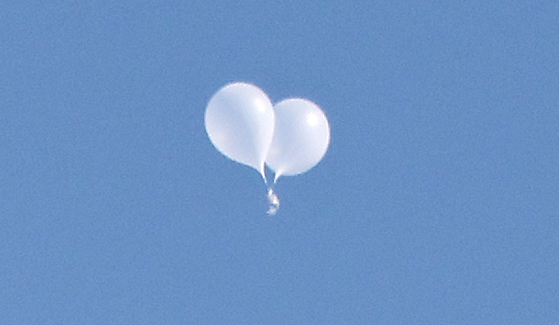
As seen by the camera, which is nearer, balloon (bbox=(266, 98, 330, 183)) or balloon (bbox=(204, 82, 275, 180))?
balloon (bbox=(204, 82, 275, 180))

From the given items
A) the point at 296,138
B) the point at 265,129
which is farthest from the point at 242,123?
the point at 296,138

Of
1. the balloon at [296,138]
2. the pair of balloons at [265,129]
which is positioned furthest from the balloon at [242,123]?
the balloon at [296,138]

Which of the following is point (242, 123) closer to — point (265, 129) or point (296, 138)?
point (265, 129)

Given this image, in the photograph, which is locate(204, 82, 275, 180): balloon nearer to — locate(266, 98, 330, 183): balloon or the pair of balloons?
the pair of balloons

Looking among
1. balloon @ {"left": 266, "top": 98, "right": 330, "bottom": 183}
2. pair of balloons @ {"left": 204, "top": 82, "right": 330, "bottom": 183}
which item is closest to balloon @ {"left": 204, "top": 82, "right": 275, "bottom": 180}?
pair of balloons @ {"left": 204, "top": 82, "right": 330, "bottom": 183}

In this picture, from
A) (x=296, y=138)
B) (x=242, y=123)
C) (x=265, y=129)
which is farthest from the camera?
(x=296, y=138)

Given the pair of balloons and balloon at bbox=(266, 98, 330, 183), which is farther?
balloon at bbox=(266, 98, 330, 183)
